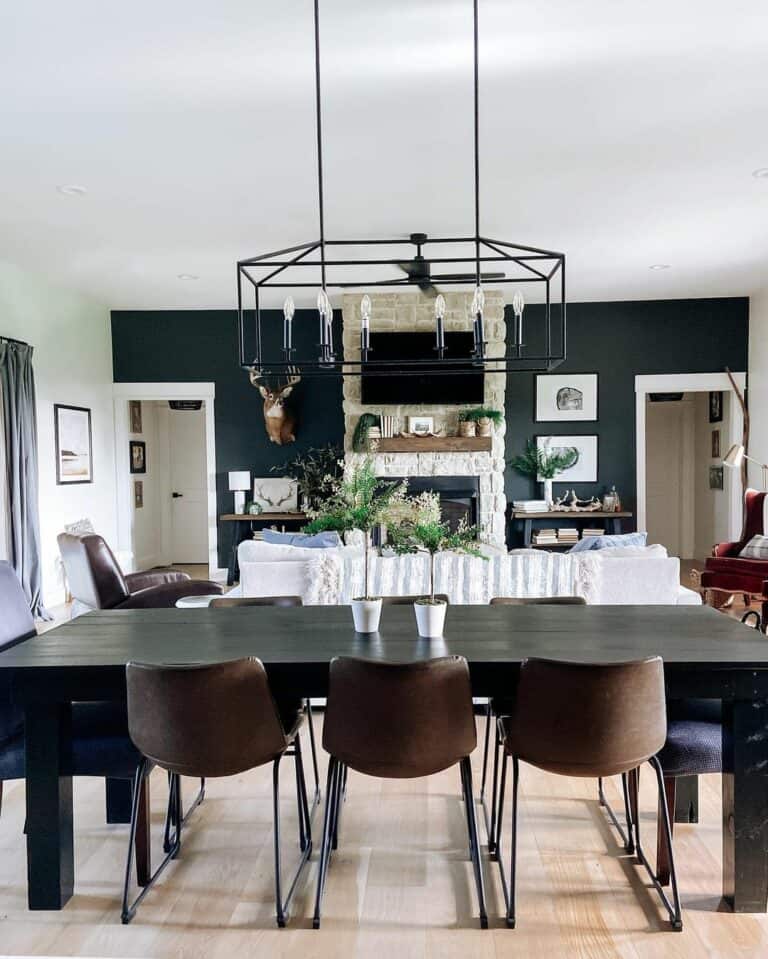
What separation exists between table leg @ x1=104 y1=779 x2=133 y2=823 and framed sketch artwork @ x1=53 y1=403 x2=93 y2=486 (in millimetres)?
5091

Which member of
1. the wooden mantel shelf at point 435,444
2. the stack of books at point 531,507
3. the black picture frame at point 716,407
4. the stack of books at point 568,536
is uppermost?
the black picture frame at point 716,407

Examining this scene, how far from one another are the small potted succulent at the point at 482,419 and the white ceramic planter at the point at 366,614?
5.59 meters

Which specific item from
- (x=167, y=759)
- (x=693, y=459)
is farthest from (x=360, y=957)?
(x=693, y=459)

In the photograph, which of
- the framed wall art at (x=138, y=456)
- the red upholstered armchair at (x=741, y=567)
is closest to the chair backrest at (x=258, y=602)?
the red upholstered armchair at (x=741, y=567)

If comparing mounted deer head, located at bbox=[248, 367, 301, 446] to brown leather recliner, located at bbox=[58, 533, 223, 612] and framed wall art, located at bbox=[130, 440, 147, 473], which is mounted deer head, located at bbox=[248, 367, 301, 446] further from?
brown leather recliner, located at bbox=[58, 533, 223, 612]

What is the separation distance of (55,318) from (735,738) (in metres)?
7.00

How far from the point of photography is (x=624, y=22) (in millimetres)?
3010

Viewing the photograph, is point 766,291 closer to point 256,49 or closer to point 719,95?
point 719,95

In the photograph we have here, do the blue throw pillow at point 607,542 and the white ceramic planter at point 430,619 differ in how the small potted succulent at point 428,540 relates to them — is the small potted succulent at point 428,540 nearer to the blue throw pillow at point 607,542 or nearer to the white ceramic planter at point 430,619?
the white ceramic planter at point 430,619

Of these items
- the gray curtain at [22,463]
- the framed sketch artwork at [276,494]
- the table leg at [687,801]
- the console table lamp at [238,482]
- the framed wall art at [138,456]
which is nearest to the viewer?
the table leg at [687,801]

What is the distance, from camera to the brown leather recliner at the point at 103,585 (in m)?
A: 4.98

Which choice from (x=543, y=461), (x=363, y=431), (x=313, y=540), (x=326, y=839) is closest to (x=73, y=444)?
(x=363, y=431)

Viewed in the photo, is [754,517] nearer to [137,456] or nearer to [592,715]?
[592,715]

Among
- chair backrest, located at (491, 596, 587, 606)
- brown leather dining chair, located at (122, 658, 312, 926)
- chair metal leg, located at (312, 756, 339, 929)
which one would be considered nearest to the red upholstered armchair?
chair backrest, located at (491, 596, 587, 606)
